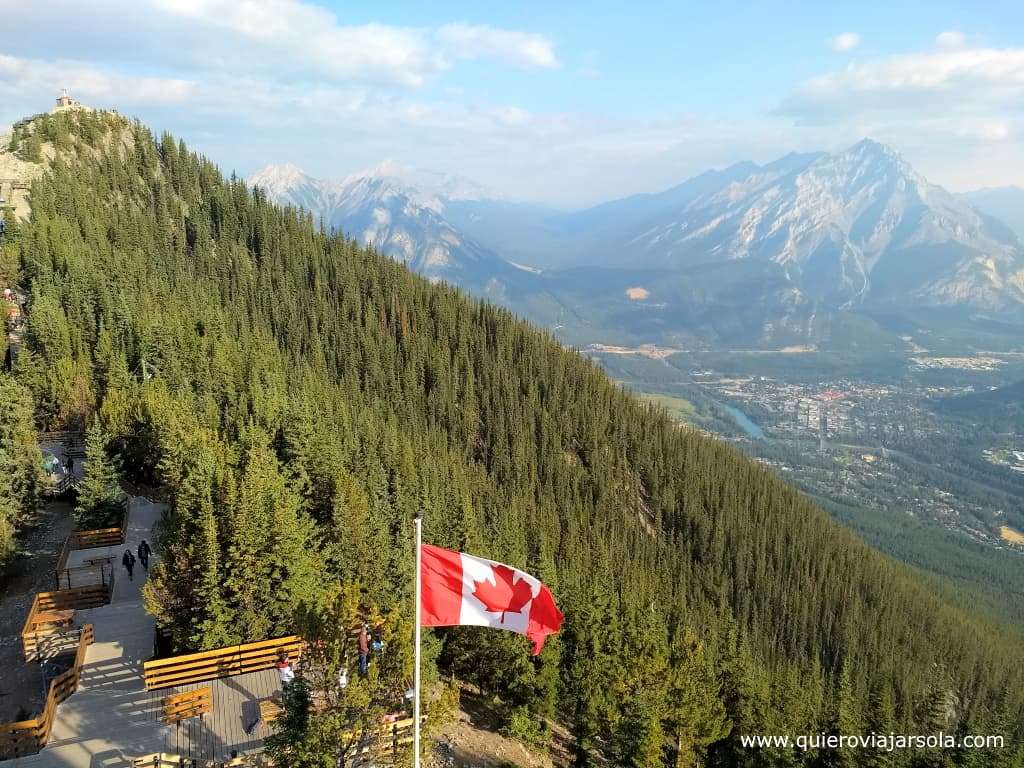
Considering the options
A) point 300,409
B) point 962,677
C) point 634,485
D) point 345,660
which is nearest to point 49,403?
point 300,409

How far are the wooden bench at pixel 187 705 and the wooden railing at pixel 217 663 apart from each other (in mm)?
1646

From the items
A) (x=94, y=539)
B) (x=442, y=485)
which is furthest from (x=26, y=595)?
(x=442, y=485)

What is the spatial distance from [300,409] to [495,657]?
3711 cm

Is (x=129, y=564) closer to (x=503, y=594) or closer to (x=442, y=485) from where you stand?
(x=503, y=594)

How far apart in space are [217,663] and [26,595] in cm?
2083

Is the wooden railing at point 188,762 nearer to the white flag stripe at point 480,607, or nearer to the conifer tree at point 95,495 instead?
the white flag stripe at point 480,607

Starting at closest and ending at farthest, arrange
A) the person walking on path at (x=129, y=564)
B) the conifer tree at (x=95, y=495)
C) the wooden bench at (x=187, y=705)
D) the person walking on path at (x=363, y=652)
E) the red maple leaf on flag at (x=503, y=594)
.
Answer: the red maple leaf on flag at (x=503, y=594)
the person walking on path at (x=363, y=652)
the wooden bench at (x=187, y=705)
the person walking on path at (x=129, y=564)
the conifer tree at (x=95, y=495)

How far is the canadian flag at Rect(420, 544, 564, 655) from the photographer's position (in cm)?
1981

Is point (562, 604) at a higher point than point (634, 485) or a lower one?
higher

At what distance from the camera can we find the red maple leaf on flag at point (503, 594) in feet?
65.9

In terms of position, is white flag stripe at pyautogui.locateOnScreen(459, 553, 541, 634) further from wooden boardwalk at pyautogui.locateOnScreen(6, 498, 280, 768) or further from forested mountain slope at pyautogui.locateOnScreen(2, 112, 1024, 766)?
wooden boardwalk at pyautogui.locateOnScreen(6, 498, 280, 768)

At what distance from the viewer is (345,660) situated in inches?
867

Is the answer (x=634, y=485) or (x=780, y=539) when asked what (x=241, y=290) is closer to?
(x=634, y=485)

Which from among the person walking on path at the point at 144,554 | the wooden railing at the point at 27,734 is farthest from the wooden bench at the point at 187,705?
the person walking on path at the point at 144,554
